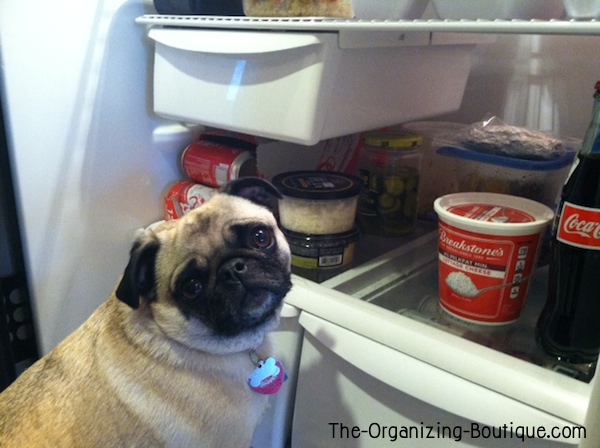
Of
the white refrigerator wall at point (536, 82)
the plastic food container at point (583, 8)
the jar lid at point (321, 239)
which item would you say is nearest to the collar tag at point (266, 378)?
the jar lid at point (321, 239)

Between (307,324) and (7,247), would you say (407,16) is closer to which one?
(307,324)

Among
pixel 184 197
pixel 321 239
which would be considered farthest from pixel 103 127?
pixel 321 239

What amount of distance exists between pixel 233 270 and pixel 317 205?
25cm

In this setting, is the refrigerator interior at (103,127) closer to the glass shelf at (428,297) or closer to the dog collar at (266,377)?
the glass shelf at (428,297)

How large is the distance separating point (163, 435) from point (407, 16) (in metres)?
0.67

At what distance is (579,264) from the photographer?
64 cm

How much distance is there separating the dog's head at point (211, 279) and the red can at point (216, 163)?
0.26 meters

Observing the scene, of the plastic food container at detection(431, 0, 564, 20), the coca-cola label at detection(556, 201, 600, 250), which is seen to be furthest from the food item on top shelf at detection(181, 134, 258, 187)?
the coca-cola label at detection(556, 201, 600, 250)

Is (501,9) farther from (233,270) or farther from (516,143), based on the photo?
(233,270)

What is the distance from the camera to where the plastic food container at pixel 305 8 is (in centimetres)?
81

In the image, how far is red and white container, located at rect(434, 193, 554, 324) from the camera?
2.36ft

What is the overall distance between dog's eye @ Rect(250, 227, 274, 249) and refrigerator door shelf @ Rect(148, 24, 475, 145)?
0.14 meters

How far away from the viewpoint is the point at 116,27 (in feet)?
3.16

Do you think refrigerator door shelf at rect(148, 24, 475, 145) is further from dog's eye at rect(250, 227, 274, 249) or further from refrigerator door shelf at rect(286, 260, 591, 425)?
refrigerator door shelf at rect(286, 260, 591, 425)
